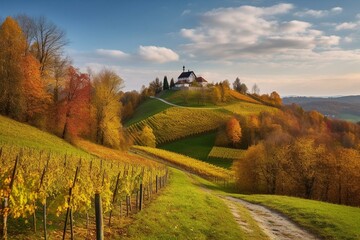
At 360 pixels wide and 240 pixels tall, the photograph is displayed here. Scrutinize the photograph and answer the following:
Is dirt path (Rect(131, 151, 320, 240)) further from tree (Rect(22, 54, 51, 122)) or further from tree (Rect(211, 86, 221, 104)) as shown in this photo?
tree (Rect(211, 86, 221, 104))

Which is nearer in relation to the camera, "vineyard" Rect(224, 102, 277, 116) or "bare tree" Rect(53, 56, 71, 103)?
"bare tree" Rect(53, 56, 71, 103)

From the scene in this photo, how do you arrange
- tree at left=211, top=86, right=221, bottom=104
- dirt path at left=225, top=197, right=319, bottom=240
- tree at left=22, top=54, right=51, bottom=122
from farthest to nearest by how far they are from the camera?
1. tree at left=211, top=86, right=221, bottom=104
2. tree at left=22, top=54, right=51, bottom=122
3. dirt path at left=225, top=197, right=319, bottom=240

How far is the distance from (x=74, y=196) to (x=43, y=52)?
179 feet

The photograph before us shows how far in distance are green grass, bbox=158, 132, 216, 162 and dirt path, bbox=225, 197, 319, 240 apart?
74.5 m

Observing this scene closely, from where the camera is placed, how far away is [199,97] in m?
188

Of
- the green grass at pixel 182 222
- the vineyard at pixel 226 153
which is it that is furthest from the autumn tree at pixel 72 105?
the vineyard at pixel 226 153

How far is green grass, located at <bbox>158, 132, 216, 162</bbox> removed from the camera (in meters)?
112

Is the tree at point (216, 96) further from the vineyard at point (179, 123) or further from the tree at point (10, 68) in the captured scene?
the tree at point (10, 68)

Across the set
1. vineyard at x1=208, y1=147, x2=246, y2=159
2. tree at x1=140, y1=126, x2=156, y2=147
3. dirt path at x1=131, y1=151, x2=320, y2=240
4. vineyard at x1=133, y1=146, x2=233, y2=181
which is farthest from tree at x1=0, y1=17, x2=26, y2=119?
vineyard at x1=208, y1=147, x2=246, y2=159

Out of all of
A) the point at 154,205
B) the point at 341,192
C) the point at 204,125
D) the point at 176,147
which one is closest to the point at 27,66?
the point at 154,205

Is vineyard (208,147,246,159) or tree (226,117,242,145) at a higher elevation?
tree (226,117,242,145)

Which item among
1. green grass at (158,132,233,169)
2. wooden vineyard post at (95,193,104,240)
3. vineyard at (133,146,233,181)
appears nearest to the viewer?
wooden vineyard post at (95,193,104,240)

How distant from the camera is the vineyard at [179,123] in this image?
13181 cm

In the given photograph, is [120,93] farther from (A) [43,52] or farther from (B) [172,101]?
(B) [172,101]
